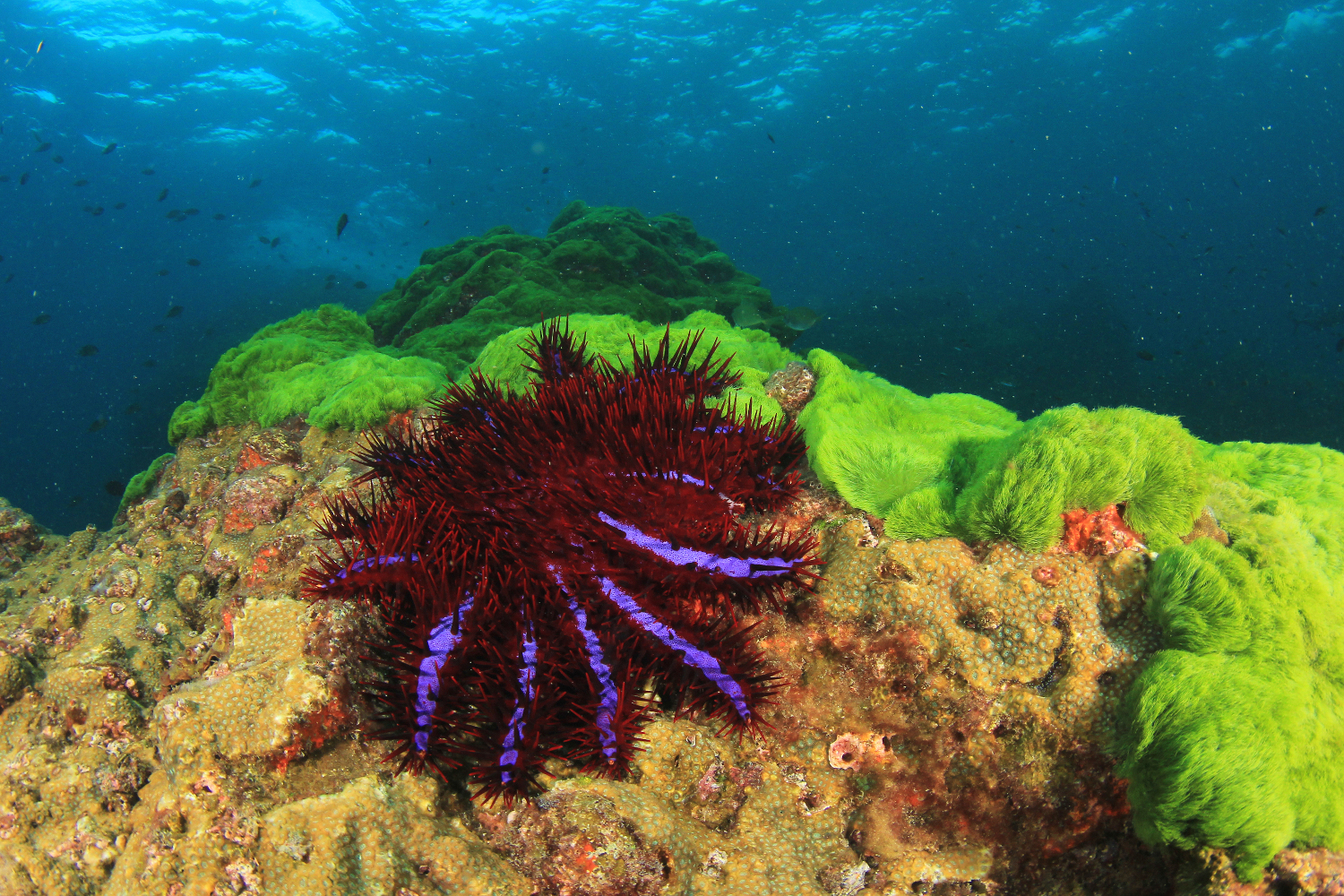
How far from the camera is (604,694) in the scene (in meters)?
1.74

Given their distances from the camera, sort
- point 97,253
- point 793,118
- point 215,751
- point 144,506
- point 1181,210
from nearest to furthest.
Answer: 1. point 215,751
2. point 144,506
3. point 97,253
4. point 793,118
5. point 1181,210

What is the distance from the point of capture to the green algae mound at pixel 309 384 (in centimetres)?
427

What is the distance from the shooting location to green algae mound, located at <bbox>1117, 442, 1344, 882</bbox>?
63.4 inches

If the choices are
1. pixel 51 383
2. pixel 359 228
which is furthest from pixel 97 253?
pixel 359 228

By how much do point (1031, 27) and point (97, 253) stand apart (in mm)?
71017

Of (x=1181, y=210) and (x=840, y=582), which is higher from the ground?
(x=1181, y=210)

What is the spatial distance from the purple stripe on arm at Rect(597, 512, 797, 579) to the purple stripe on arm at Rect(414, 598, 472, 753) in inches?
23.5

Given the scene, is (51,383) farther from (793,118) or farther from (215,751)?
Result: (793,118)

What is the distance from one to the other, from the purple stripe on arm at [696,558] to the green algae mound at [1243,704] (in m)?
1.27

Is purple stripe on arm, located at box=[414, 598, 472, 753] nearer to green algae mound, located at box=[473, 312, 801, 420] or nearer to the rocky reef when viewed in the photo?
the rocky reef

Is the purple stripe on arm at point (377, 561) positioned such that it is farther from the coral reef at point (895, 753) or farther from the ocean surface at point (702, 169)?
the ocean surface at point (702, 169)

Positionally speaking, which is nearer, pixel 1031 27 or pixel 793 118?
pixel 1031 27

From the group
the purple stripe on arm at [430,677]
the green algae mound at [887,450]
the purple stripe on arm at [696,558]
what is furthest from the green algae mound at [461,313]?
the purple stripe on arm at [430,677]

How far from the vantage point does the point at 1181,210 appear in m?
70.0
